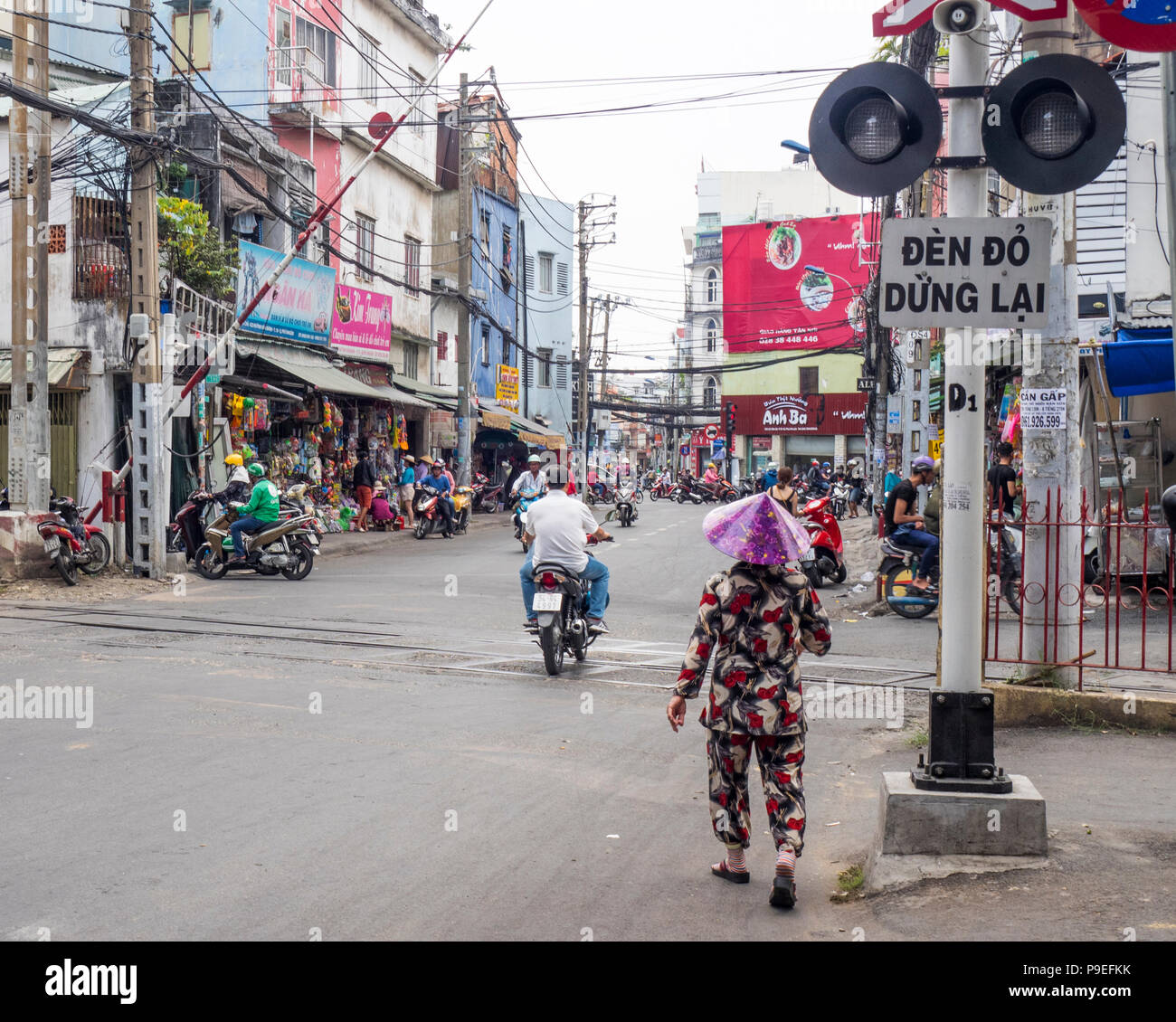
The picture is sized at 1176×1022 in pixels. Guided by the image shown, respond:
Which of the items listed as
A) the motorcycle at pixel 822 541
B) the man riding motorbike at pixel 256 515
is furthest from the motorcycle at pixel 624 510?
the man riding motorbike at pixel 256 515

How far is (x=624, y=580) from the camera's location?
58.3ft

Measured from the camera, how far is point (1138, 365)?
1348 centimetres

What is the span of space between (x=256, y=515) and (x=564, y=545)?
26.8 ft

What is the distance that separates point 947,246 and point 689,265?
295 feet

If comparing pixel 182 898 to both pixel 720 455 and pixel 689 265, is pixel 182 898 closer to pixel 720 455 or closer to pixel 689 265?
pixel 720 455

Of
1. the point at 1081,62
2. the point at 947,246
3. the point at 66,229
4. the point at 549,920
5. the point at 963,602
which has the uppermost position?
the point at 66,229

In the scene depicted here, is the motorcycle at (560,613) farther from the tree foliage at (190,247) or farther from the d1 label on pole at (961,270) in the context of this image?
the tree foliage at (190,247)

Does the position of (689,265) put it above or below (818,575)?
above

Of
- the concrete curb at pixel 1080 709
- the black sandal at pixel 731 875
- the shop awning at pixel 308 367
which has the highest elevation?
the shop awning at pixel 308 367

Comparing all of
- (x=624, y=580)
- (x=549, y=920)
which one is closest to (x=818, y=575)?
(x=624, y=580)

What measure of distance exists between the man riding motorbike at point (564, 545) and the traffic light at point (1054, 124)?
587cm

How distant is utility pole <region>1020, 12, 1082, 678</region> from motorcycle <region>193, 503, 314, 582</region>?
11.5 m

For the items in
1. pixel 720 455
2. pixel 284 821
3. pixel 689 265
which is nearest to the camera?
pixel 284 821

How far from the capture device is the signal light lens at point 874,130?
5.00 meters
